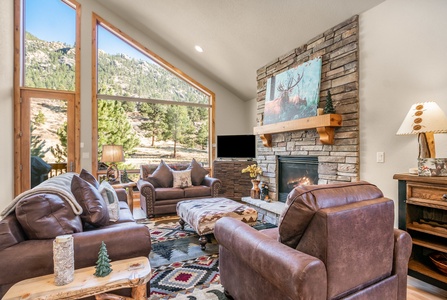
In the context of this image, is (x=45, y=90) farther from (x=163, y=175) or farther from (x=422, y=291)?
(x=422, y=291)

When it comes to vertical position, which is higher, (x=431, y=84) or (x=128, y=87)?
(x=128, y=87)

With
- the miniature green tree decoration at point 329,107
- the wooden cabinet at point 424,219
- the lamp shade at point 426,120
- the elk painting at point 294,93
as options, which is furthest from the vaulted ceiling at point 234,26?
the wooden cabinet at point 424,219

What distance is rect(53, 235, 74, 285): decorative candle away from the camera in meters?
1.33

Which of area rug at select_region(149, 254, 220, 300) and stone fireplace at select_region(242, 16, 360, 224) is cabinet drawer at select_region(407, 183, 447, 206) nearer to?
stone fireplace at select_region(242, 16, 360, 224)

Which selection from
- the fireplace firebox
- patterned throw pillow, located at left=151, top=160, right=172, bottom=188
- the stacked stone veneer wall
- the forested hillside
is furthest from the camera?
the forested hillside

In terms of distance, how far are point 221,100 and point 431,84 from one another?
15.4 ft

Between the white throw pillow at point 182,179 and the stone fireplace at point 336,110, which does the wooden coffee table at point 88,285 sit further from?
the white throw pillow at point 182,179

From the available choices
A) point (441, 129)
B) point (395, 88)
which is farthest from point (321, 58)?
point (441, 129)

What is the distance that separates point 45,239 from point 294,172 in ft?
11.4

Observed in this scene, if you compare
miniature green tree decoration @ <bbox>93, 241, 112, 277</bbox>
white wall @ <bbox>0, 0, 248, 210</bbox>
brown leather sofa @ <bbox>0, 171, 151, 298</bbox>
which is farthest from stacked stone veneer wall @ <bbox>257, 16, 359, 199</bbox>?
miniature green tree decoration @ <bbox>93, 241, 112, 277</bbox>

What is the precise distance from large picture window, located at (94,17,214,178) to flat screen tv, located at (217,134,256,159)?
60cm

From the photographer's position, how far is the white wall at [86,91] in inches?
165

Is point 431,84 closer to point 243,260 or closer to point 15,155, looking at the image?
point 243,260

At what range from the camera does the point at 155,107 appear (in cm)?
589
